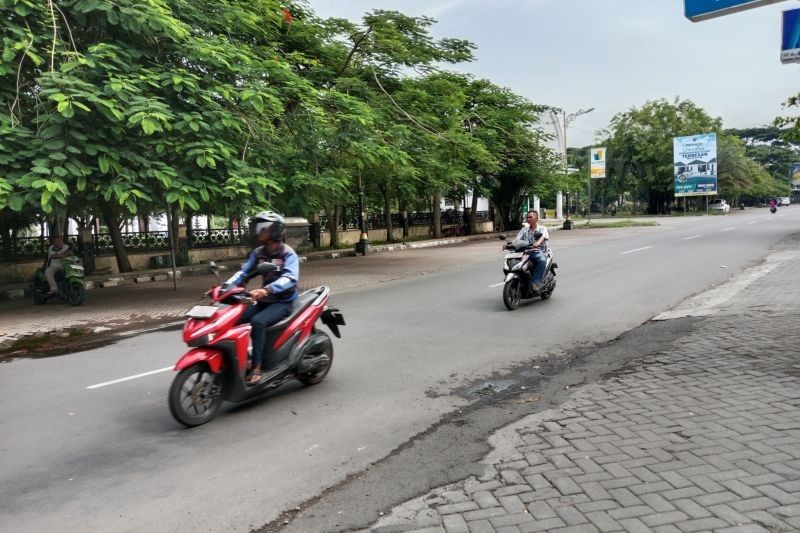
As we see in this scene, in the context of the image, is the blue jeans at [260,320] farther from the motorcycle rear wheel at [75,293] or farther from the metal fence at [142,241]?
the motorcycle rear wheel at [75,293]

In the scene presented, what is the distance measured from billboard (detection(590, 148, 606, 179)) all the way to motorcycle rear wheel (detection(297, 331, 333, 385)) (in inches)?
1554

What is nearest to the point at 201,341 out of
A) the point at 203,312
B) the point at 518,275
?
the point at 203,312

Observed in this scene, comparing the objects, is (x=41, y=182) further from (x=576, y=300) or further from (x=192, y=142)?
(x=576, y=300)

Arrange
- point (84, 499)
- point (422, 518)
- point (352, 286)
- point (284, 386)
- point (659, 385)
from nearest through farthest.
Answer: point (422, 518), point (84, 499), point (659, 385), point (284, 386), point (352, 286)

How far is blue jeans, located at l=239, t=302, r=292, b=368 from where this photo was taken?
4.78m

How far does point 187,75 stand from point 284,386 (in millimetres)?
6788

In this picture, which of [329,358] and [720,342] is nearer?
[329,358]

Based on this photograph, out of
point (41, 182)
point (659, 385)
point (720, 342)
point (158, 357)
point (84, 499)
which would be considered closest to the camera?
point (84, 499)

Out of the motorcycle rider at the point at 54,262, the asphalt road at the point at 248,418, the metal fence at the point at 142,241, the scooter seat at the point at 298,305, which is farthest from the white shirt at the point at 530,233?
the motorcycle rider at the point at 54,262

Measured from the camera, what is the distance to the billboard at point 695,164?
171 ft

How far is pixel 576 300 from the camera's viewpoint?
32.5 ft

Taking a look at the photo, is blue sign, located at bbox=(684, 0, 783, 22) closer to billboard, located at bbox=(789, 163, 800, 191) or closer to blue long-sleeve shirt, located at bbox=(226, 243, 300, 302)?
blue long-sleeve shirt, located at bbox=(226, 243, 300, 302)

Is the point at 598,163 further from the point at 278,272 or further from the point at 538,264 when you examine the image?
the point at 278,272

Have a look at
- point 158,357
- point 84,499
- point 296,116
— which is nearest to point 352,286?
point 296,116
